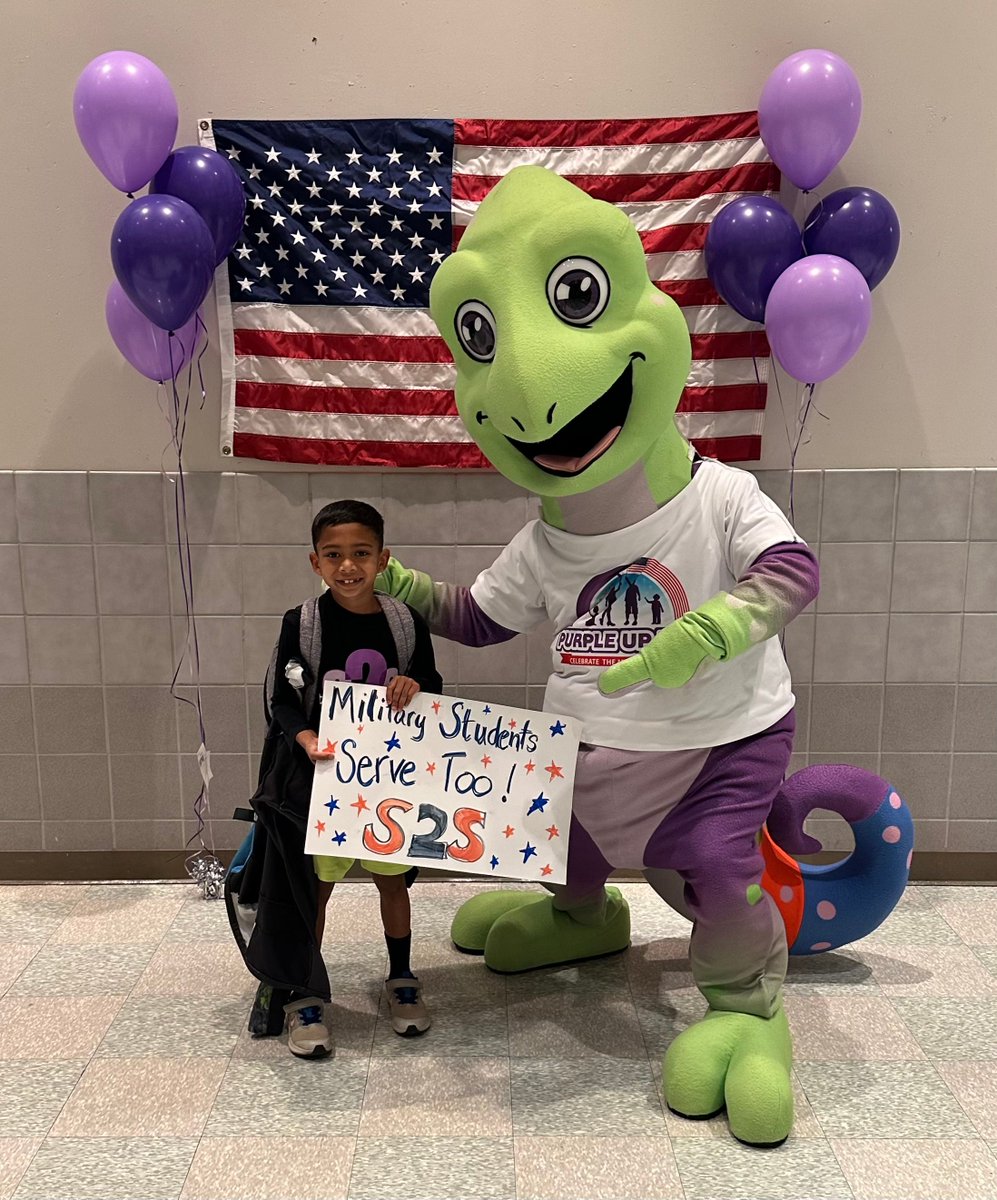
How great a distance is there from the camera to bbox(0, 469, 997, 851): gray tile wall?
3.28m

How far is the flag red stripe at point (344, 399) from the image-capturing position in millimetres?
3207

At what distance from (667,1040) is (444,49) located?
2611 mm

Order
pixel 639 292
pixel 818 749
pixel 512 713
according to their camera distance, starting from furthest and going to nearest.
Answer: pixel 818 749, pixel 512 713, pixel 639 292

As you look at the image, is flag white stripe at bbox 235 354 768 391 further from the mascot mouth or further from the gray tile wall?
the mascot mouth

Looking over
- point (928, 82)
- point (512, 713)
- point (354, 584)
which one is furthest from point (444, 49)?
point (512, 713)

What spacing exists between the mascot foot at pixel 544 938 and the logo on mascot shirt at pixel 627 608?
32.6 inches

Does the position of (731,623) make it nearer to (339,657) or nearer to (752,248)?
(339,657)

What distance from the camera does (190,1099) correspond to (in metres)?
2.39

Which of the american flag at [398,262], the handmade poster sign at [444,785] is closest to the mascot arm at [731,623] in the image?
the handmade poster sign at [444,785]

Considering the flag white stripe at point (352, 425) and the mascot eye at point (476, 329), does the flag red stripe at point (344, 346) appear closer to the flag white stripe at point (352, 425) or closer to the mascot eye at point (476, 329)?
the flag white stripe at point (352, 425)

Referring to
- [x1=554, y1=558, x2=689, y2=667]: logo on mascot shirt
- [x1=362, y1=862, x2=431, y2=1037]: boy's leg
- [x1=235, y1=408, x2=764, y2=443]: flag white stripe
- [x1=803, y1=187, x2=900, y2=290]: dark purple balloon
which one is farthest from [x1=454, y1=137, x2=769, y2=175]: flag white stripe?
[x1=362, y1=862, x2=431, y2=1037]: boy's leg

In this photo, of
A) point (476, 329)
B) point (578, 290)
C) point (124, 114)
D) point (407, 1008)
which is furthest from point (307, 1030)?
point (124, 114)

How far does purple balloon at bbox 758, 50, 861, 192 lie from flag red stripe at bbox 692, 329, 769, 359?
43cm

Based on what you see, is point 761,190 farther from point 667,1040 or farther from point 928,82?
point 667,1040
